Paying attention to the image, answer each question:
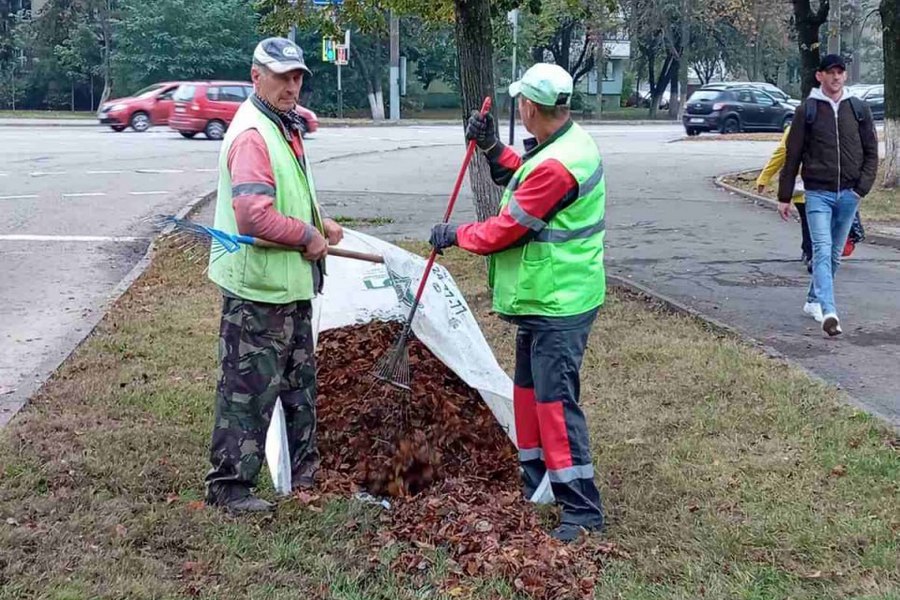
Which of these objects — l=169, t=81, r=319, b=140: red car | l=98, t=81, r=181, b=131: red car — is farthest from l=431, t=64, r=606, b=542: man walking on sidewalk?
l=98, t=81, r=181, b=131: red car

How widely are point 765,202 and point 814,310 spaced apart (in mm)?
7923

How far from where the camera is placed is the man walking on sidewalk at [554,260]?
395cm

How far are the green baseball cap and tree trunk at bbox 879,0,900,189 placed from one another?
42.5 ft

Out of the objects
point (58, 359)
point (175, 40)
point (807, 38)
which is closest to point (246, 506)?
point (58, 359)

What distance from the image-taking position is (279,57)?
3.97m

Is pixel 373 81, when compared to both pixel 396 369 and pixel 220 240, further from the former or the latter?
pixel 220 240

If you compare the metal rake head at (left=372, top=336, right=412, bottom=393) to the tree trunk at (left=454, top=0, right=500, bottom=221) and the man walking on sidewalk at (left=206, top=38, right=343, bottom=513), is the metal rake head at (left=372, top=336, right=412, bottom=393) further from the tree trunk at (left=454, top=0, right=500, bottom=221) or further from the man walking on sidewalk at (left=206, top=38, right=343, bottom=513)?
the tree trunk at (left=454, top=0, right=500, bottom=221)

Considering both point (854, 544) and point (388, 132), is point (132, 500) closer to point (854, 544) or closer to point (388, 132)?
point (854, 544)

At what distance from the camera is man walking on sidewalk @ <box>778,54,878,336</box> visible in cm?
726

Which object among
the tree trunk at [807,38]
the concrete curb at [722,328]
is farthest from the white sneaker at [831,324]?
the tree trunk at [807,38]

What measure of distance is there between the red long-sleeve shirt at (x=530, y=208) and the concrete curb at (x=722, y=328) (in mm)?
2379

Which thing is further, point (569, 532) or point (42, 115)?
point (42, 115)

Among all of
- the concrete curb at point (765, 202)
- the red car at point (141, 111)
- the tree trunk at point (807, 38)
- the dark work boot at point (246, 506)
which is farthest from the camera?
the red car at point (141, 111)

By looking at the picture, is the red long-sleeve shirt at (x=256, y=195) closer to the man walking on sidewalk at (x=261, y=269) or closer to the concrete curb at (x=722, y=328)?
the man walking on sidewalk at (x=261, y=269)
